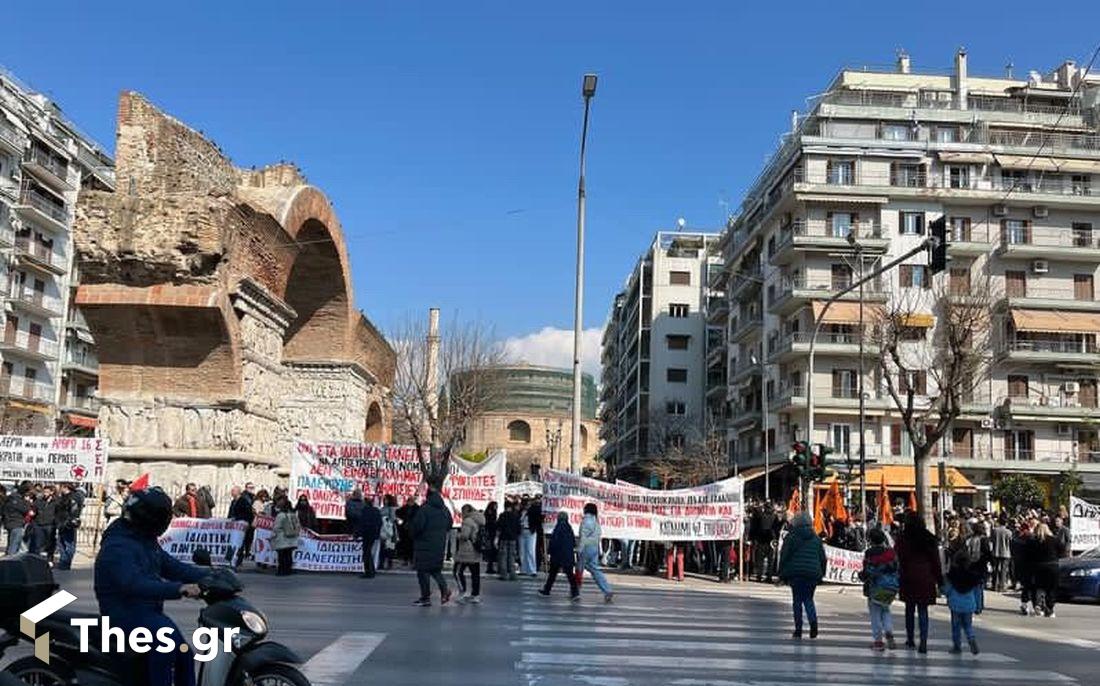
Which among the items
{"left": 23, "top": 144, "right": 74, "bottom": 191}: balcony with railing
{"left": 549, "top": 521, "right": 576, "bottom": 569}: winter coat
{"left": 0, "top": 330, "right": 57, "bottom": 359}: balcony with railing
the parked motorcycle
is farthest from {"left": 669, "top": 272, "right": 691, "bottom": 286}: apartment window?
the parked motorcycle

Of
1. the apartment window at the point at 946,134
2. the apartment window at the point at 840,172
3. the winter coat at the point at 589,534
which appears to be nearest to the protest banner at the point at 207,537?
the winter coat at the point at 589,534

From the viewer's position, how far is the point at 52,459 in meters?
20.4

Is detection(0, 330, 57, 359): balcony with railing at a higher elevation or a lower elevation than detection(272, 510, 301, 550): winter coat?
higher

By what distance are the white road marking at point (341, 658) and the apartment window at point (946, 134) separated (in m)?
52.7

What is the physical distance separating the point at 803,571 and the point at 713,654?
227cm

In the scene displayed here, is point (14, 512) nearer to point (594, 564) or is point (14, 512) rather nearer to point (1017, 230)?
point (594, 564)

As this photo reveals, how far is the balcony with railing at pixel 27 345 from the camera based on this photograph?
5172 centimetres

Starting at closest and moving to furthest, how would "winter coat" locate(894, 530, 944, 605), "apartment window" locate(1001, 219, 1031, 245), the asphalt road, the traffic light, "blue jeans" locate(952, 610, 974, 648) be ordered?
1. the asphalt road
2. "blue jeans" locate(952, 610, 974, 648)
3. "winter coat" locate(894, 530, 944, 605)
4. the traffic light
5. "apartment window" locate(1001, 219, 1031, 245)

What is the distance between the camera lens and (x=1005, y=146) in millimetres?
54531

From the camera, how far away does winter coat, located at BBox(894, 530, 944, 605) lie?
37.8 feet

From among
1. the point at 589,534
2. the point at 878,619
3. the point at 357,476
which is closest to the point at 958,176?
the point at 357,476

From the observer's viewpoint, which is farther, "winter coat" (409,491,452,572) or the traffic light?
the traffic light

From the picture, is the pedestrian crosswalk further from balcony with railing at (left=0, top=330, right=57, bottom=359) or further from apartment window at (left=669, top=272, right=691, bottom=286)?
apartment window at (left=669, top=272, right=691, bottom=286)

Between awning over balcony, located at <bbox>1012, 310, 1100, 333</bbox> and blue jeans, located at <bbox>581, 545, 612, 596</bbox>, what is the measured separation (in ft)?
138
